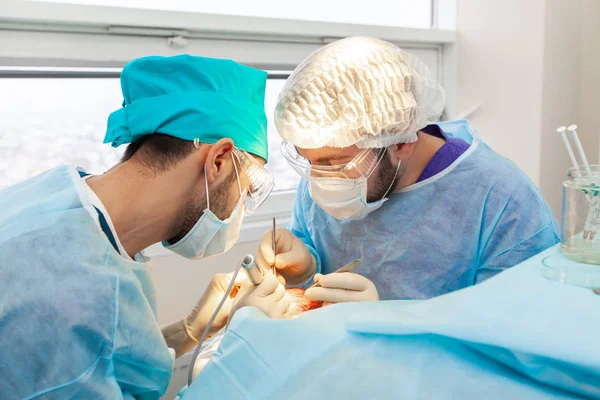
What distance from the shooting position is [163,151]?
1.31 meters

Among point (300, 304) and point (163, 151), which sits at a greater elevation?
point (163, 151)

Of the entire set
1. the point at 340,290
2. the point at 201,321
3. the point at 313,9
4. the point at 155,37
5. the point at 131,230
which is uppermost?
the point at 313,9

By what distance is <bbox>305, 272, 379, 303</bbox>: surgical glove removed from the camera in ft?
4.70

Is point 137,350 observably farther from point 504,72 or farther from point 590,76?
point 590,76

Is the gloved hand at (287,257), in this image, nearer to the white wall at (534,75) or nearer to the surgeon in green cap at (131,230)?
the surgeon in green cap at (131,230)

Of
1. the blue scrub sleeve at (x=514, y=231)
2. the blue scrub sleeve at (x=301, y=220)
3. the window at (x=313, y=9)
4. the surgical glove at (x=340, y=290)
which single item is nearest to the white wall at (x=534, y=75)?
the window at (x=313, y=9)

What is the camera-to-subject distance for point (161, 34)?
77.2 inches

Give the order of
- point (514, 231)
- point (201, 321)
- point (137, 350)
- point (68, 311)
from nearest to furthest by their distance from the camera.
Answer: point (68, 311)
point (137, 350)
point (514, 231)
point (201, 321)

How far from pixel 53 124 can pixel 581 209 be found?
66.7 inches

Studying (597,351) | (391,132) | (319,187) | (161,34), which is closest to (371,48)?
(391,132)

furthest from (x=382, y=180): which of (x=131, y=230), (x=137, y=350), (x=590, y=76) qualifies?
(x=590, y=76)

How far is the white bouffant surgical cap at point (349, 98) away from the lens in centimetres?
146

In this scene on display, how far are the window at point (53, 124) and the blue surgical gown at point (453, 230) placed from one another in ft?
3.21

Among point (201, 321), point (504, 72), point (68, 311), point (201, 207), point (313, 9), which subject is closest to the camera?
point (68, 311)
